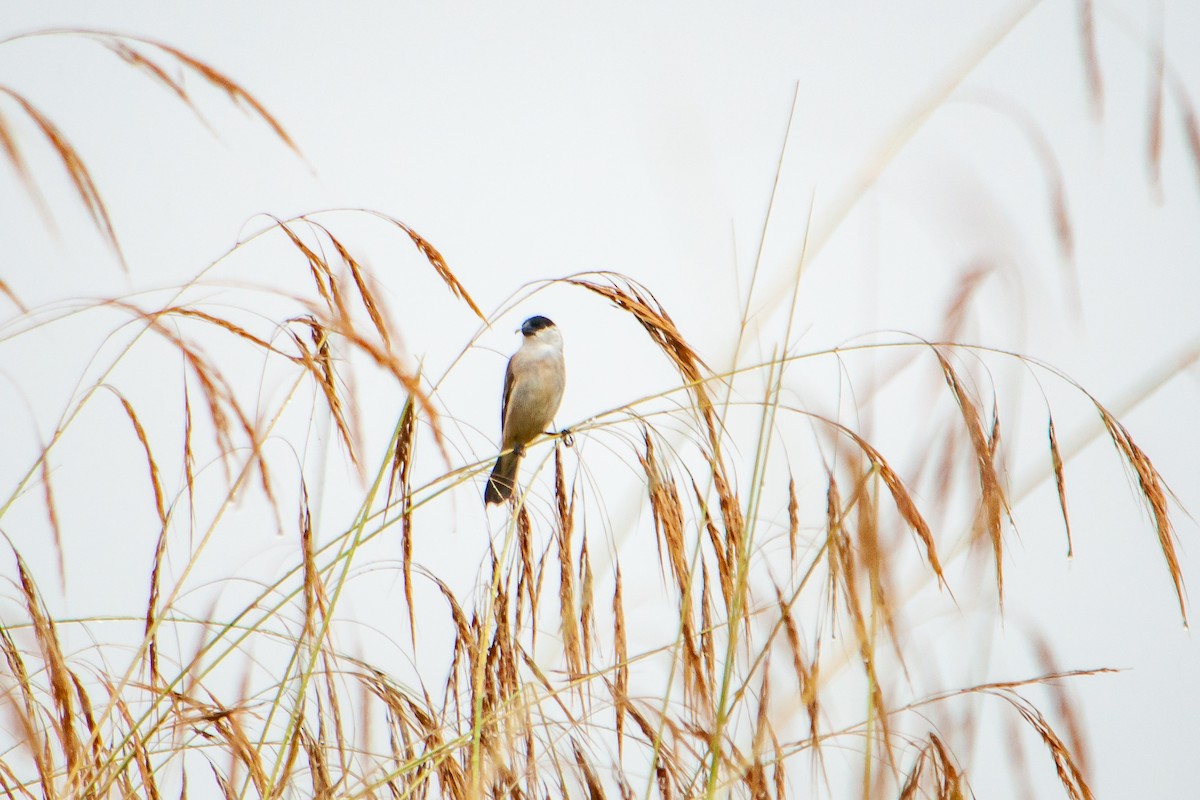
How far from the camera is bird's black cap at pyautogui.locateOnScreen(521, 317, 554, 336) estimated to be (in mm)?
4504

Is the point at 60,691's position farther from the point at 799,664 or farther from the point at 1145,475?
the point at 1145,475

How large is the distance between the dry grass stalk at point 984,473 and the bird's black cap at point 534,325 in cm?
350

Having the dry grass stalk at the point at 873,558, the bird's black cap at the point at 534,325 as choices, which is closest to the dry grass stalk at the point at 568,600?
the dry grass stalk at the point at 873,558

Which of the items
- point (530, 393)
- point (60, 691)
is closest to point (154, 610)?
point (60, 691)

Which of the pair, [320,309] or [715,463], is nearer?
[320,309]

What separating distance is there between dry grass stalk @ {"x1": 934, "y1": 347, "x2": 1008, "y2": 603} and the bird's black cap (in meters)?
3.50

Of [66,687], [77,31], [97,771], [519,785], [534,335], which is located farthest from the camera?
[534,335]

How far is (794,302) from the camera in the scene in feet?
3.20

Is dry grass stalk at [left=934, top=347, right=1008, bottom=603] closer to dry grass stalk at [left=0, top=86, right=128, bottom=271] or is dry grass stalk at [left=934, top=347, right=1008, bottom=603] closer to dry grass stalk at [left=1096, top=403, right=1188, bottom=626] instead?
dry grass stalk at [left=1096, top=403, right=1188, bottom=626]

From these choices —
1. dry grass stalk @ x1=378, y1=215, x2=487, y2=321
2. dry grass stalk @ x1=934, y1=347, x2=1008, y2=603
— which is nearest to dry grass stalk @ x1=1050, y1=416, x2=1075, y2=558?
dry grass stalk @ x1=934, y1=347, x2=1008, y2=603

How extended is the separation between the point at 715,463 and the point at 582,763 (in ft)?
1.75

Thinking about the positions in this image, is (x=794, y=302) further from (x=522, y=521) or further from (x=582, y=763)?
(x=582, y=763)

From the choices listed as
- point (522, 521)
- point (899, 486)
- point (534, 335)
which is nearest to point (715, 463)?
point (899, 486)

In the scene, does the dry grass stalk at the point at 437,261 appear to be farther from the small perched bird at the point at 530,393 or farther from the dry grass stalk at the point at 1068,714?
the small perched bird at the point at 530,393
